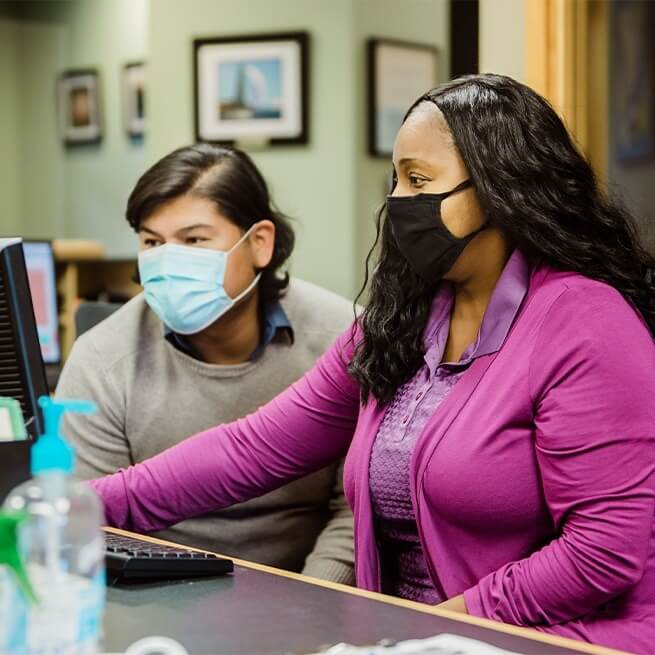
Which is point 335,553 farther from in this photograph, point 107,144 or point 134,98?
point 107,144

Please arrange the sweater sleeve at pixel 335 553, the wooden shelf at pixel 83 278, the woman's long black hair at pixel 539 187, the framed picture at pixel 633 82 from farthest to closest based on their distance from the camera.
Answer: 1. the framed picture at pixel 633 82
2. the wooden shelf at pixel 83 278
3. the sweater sleeve at pixel 335 553
4. the woman's long black hair at pixel 539 187

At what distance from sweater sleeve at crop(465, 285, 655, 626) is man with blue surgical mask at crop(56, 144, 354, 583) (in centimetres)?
Answer: 62

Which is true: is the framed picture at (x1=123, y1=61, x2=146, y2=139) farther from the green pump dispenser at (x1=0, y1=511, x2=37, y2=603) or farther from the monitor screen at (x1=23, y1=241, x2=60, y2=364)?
the green pump dispenser at (x1=0, y1=511, x2=37, y2=603)

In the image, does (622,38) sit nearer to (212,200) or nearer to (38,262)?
(38,262)

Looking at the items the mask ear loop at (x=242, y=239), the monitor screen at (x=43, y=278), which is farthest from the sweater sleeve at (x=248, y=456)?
the monitor screen at (x=43, y=278)

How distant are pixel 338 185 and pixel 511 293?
2.47m

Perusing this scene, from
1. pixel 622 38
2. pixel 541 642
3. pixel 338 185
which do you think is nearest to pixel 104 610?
pixel 541 642

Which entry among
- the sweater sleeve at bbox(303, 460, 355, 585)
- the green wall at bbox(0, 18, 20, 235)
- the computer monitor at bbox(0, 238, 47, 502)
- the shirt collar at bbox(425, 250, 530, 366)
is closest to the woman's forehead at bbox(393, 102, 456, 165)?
the shirt collar at bbox(425, 250, 530, 366)

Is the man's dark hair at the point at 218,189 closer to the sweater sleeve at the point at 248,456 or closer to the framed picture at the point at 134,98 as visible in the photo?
the sweater sleeve at the point at 248,456

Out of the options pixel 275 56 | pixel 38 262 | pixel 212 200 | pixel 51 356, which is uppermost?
pixel 275 56

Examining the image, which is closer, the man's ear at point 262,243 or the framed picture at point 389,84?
the man's ear at point 262,243

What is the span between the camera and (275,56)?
3891 millimetres

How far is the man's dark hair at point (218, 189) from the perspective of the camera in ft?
6.26

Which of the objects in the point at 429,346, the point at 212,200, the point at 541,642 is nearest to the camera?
the point at 541,642
